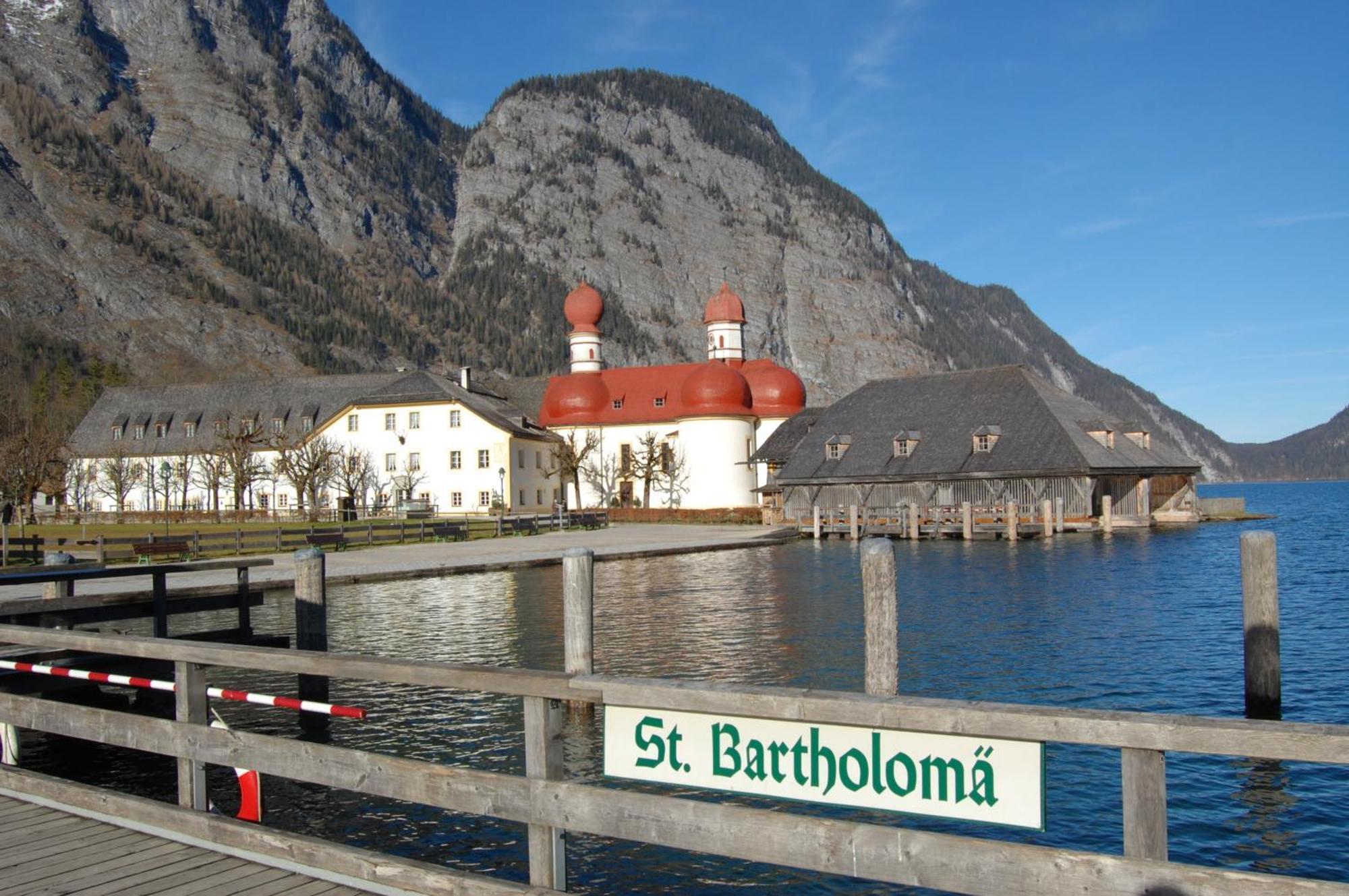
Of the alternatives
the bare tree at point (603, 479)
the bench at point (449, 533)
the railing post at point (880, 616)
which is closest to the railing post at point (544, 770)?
the railing post at point (880, 616)

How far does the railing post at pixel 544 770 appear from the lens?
6039 mm

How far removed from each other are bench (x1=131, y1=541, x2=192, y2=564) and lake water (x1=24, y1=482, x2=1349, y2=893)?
33.2 ft

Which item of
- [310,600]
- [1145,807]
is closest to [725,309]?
[310,600]

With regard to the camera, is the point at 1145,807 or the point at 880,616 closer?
the point at 1145,807

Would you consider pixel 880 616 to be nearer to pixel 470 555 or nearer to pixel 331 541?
pixel 470 555

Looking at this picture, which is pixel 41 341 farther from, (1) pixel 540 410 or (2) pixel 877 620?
(2) pixel 877 620

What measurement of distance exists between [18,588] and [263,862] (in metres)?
26.9

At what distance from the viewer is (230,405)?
88.0 meters

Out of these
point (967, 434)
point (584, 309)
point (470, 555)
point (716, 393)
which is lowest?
point (470, 555)

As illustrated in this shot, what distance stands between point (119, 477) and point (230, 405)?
33.5ft

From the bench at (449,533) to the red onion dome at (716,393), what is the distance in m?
29.2

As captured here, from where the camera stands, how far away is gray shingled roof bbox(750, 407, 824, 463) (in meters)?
76.2

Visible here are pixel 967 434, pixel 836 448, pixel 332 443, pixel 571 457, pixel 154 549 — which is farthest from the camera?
pixel 332 443

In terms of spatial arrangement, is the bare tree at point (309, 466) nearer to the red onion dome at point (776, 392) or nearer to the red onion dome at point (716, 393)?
the red onion dome at point (716, 393)
